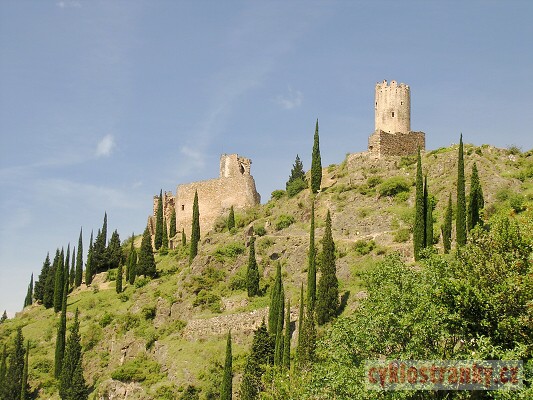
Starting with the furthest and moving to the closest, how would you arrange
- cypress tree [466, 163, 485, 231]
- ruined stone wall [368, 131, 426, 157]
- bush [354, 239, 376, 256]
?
ruined stone wall [368, 131, 426, 157], bush [354, 239, 376, 256], cypress tree [466, 163, 485, 231]

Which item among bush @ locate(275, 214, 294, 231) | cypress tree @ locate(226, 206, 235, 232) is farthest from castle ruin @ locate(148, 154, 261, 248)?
bush @ locate(275, 214, 294, 231)

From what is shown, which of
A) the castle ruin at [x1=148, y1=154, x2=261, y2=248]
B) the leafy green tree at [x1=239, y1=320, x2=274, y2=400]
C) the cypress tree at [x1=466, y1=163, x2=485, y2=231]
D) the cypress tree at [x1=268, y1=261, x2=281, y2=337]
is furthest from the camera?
the castle ruin at [x1=148, y1=154, x2=261, y2=248]

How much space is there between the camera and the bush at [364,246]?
56.5 meters

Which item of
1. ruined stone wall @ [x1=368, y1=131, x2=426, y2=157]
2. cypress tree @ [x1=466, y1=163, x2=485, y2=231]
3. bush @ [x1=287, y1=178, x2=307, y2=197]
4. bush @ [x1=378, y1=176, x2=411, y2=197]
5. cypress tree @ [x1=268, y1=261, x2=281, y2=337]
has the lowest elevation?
cypress tree @ [x1=268, y1=261, x2=281, y2=337]

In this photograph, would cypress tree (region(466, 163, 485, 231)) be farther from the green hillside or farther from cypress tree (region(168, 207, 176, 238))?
cypress tree (region(168, 207, 176, 238))

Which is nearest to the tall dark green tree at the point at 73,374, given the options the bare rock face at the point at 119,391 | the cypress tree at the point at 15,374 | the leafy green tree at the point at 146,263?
the bare rock face at the point at 119,391

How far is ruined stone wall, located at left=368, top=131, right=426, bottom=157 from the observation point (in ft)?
230

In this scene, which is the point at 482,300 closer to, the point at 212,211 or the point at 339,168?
the point at 339,168

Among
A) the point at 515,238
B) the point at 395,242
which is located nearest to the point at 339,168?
the point at 395,242

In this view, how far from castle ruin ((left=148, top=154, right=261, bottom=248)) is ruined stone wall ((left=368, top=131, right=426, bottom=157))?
14933 millimetres

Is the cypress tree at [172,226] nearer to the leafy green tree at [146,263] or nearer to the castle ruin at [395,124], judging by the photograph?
the leafy green tree at [146,263]

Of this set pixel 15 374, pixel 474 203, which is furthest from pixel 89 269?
pixel 474 203

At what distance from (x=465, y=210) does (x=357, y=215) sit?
1481 centimetres

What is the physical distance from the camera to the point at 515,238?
26.1 metres
